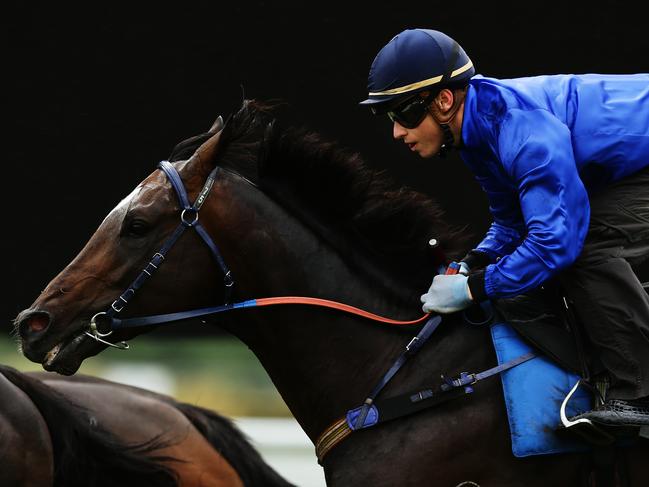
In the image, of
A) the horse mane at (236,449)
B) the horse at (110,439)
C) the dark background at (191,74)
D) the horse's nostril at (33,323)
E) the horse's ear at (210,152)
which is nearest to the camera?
the horse's nostril at (33,323)

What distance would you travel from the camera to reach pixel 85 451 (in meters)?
3.89

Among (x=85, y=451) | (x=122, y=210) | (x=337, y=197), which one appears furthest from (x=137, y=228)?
(x=85, y=451)

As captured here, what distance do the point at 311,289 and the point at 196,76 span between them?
3533mm

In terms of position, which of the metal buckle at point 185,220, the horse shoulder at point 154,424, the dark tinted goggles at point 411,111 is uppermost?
the dark tinted goggles at point 411,111

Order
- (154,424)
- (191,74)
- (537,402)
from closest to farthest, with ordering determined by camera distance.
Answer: (537,402), (154,424), (191,74)

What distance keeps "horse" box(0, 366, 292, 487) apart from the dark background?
2253 mm

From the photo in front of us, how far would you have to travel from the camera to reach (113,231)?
10.4 ft

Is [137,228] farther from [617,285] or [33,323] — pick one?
[617,285]

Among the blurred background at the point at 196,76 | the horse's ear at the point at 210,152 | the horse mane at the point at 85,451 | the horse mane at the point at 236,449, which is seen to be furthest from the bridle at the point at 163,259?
the blurred background at the point at 196,76

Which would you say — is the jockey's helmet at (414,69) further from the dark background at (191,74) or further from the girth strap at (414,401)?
the dark background at (191,74)

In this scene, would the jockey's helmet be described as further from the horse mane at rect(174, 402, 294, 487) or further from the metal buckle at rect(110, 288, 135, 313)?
the horse mane at rect(174, 402, 294, 487)

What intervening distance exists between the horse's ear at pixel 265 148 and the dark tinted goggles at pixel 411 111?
39 centimetres

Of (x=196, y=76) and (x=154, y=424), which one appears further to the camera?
(x=196, y=76)

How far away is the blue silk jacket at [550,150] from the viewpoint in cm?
287
